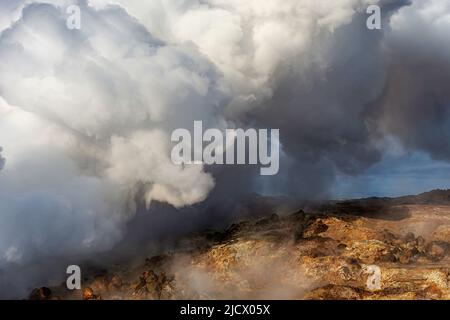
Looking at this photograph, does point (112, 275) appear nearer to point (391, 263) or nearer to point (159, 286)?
point (159, 286)

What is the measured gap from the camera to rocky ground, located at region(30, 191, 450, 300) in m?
66.1

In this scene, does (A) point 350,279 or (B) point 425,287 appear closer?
(B) point 425,287

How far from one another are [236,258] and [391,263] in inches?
858

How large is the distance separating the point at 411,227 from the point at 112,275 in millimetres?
50485

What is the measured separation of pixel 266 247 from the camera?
78.9 meters

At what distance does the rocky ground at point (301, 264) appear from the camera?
66.1 meters

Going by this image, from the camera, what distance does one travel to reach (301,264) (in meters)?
74.4

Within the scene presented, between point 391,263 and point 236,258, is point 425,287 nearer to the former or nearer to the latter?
point 391,263

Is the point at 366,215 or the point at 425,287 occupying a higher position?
the point at 366,215

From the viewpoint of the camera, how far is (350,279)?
69812 millimetres
